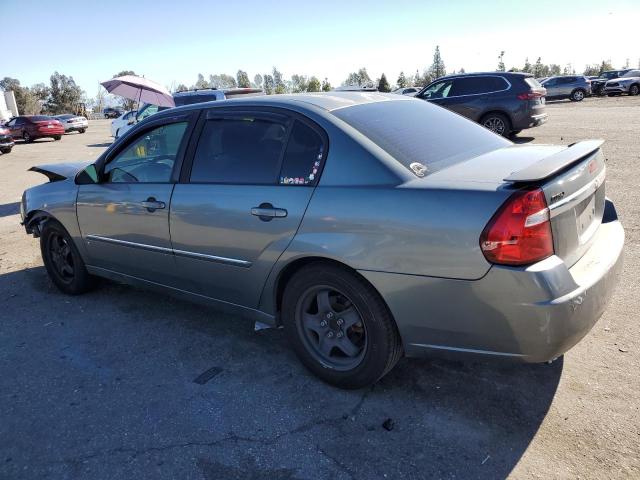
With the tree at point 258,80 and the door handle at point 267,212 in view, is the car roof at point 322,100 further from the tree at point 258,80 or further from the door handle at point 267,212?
the tree at point 258,80

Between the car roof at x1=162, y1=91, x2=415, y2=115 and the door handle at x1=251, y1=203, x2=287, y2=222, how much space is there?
0.68 metres

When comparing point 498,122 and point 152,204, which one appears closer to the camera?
point 152,204

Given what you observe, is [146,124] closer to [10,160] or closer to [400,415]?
[400,415]

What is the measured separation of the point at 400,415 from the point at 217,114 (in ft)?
7.40

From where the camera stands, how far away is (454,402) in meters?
2.75

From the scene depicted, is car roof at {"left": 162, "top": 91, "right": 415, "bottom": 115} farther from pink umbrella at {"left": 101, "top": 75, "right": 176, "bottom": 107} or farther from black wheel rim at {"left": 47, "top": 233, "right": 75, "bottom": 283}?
pink umbrella at {"left": 101, "top": 75, "right": 176, "bottom": 107}

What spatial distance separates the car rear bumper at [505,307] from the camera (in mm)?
2201

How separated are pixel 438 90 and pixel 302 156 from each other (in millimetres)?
11234

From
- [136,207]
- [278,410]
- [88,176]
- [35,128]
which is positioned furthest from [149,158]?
[35,128]

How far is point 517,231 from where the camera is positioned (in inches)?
86.3

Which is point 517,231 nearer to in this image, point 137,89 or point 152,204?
point 152,204

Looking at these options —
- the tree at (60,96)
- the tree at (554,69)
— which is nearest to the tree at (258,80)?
the tree at (60,96)

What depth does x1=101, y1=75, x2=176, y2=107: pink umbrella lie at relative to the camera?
863cm

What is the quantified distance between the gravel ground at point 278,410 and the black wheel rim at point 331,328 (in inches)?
8.1
